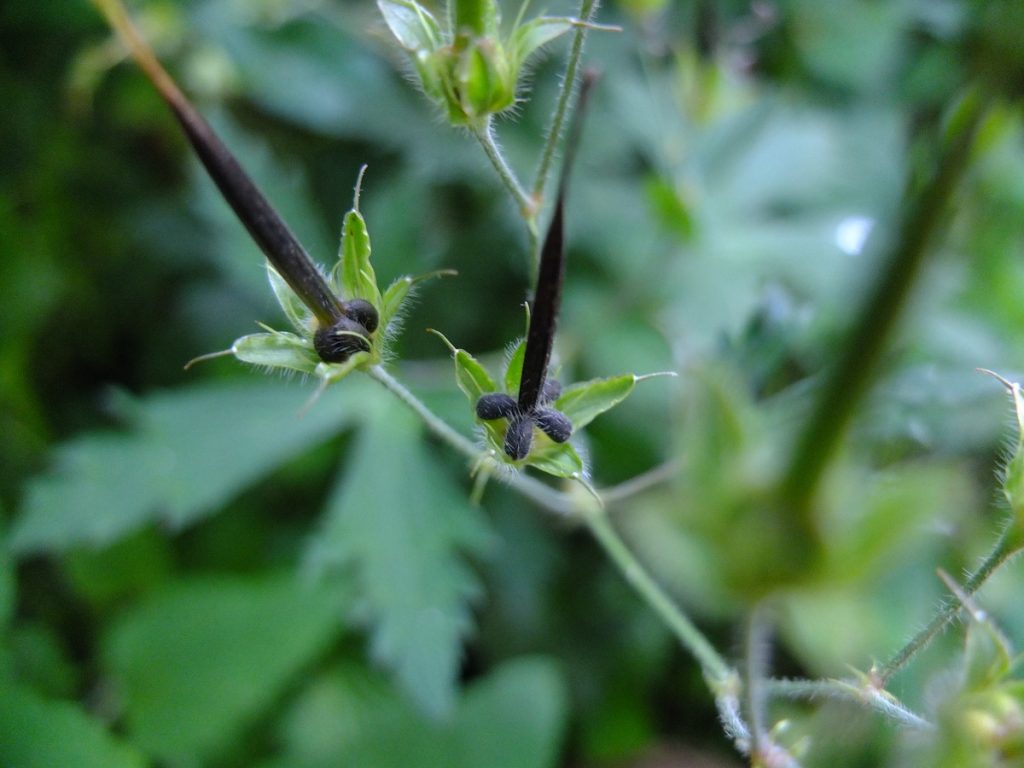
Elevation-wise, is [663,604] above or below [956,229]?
above

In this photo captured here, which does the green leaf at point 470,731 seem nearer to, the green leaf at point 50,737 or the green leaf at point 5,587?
the green leaf at point 50,737

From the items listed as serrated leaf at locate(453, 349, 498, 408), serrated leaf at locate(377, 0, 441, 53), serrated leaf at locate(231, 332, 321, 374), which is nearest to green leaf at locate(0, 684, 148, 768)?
serrated leaf at locate(231, 332, 321, 374)

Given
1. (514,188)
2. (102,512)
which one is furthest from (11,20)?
(514,188)

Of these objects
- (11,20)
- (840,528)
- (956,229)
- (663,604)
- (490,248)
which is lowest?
(956,229)

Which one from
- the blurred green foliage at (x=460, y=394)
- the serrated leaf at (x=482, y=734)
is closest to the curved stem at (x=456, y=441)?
the blurred green foliage at (x=460, y=394)

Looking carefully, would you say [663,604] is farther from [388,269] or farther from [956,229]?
[956,229]

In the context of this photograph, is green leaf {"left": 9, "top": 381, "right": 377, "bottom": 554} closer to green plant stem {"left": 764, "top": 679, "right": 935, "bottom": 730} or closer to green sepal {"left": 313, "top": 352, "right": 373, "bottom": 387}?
green sepal {"left": 313, "top": 352, "right": 373, "bottom": 387}

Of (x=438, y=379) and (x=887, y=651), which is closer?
(x=887, y=651)
